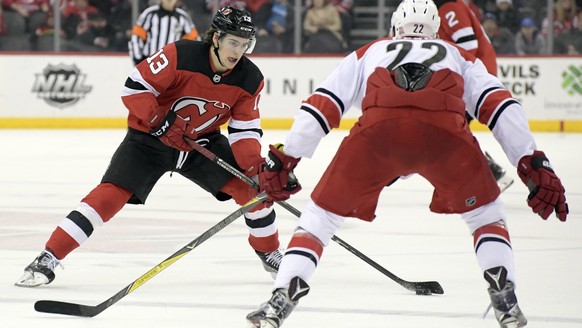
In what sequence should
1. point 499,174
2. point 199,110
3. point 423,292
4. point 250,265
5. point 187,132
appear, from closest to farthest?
point 423,292
point 187,132
point 199,110
point 250,265
point 499,174

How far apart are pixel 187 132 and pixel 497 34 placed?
7694 millimetres

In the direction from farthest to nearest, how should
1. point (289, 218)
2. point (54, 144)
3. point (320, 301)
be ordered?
point (54, 144) < point (289, 218) < point (320, 301)

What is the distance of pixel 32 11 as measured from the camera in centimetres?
1138

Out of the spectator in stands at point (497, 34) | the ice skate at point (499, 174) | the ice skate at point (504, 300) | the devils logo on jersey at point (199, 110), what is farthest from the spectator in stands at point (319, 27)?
the ice skate at point (504, 300)

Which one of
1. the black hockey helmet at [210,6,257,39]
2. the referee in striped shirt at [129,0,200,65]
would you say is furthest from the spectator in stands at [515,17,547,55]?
the black hockey helmet at [210,6,257,39]

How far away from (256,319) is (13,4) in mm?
9102

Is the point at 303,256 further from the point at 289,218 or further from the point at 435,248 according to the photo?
the point at 289,218

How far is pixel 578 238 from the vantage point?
5.08m

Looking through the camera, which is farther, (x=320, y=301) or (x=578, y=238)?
(x=578, y=238)

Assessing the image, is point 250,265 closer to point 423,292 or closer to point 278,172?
point 423,292

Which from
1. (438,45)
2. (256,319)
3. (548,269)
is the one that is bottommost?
(548,269)

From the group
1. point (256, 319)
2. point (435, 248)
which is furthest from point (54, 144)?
point (256, 319)

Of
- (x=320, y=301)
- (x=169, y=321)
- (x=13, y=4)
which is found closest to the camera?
(x=169, y=321)

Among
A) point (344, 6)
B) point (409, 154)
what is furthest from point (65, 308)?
point (344, 6)
